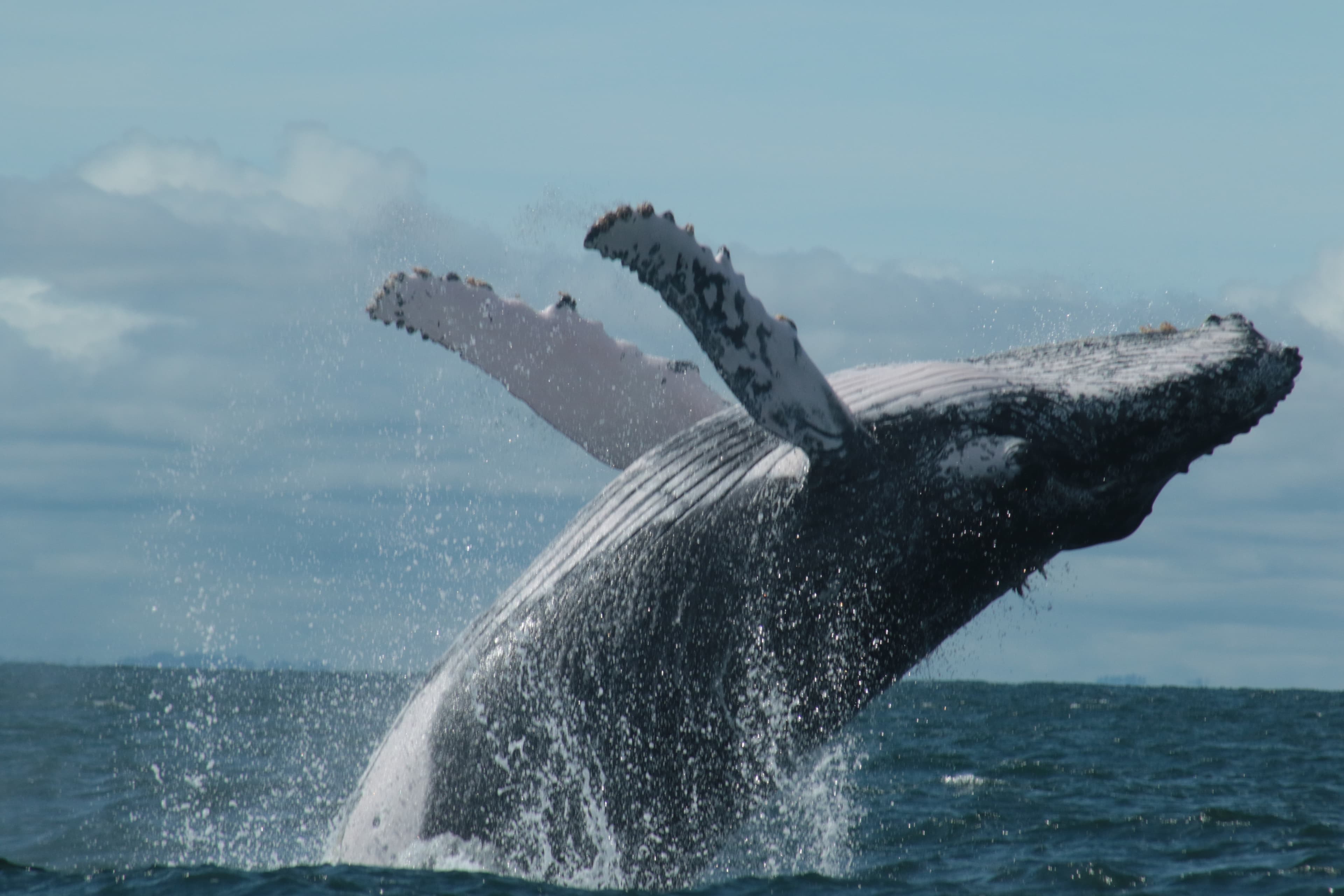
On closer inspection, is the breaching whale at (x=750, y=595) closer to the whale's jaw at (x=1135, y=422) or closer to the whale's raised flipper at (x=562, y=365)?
the whale's jaw at (x=1135, y=422)

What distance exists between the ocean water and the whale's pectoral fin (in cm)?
223

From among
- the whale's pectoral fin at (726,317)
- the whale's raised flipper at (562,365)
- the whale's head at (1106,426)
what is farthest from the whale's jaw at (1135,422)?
the whale's raised flipper at (562,365)

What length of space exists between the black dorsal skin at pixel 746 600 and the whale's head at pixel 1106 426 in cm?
1

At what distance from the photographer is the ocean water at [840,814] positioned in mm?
8344

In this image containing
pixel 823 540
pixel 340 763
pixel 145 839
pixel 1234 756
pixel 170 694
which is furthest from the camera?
pixel 170 694

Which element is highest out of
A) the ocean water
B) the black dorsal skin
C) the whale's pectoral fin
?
the whale's pectoral fin

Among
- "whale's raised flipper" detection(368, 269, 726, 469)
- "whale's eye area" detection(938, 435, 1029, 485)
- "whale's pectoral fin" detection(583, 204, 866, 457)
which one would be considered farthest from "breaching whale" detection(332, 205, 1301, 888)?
"whale's raised flipper" detection(368, 269, 726, 469)

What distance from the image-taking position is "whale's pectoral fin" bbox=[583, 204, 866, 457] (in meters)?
6.04

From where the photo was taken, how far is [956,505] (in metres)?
6.72

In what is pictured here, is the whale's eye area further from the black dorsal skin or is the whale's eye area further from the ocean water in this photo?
the ocean water

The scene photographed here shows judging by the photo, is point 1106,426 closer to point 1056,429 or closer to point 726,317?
point 1056,429

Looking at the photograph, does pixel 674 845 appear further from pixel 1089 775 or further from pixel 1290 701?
pixel 1290 701

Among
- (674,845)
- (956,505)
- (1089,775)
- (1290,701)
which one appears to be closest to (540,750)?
(674,845)

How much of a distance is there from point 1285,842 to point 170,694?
171ft
